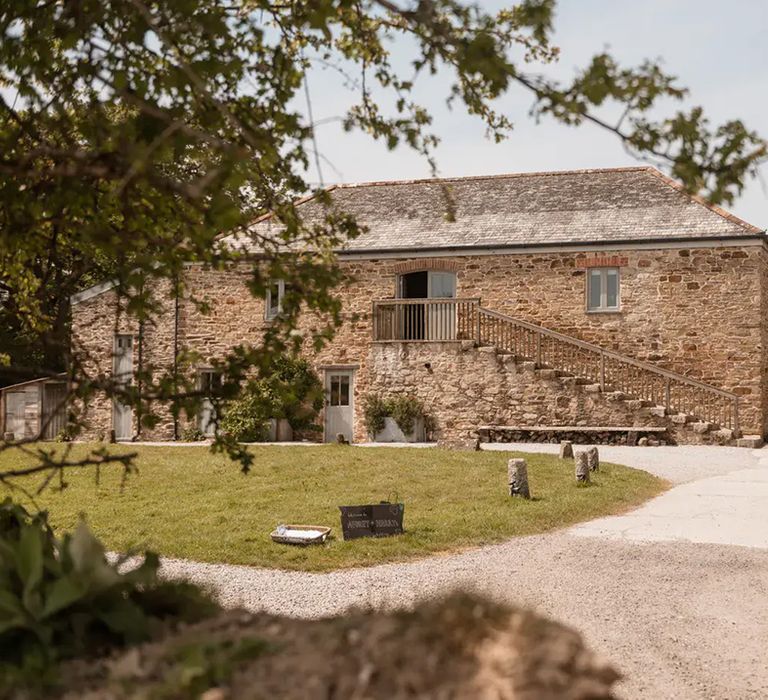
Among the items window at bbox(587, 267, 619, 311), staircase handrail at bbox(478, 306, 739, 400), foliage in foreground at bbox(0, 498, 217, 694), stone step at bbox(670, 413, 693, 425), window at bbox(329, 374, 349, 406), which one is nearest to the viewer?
foliage in foreground at bbox(0, 498, 217, 694)

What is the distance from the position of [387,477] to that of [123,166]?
1229 cm

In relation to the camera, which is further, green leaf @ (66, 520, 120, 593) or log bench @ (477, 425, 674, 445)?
log bench @ (477, 425, 674, 445)

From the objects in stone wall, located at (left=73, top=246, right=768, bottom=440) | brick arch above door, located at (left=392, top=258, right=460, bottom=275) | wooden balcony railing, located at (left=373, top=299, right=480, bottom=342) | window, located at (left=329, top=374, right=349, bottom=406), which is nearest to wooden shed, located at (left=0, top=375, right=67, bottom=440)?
stone wall, located at (left=73, top=246, right=768, bottom=440)

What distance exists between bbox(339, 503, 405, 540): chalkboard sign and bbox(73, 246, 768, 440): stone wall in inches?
419

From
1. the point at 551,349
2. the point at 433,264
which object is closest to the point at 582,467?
the point at 551,349

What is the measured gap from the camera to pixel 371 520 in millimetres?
10227

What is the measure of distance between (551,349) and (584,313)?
121cm

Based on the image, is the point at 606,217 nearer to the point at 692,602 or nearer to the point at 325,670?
the point at 692,602

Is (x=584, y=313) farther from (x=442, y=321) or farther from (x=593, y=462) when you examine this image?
(x=593, y=462)

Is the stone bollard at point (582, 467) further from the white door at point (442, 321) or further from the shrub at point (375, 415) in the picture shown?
the shrub at point (375, 415)

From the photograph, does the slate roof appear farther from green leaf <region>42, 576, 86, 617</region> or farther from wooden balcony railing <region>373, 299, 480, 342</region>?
green leaf <region>42, 576, 86, 617</region>

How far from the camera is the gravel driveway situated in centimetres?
606

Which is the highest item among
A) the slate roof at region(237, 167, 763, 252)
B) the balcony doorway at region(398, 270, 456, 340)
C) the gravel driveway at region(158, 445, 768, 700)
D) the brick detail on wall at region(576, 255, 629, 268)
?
the slate roof at region(237, 167, 763, 252)

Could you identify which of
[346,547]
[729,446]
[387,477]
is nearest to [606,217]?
[729,446]
